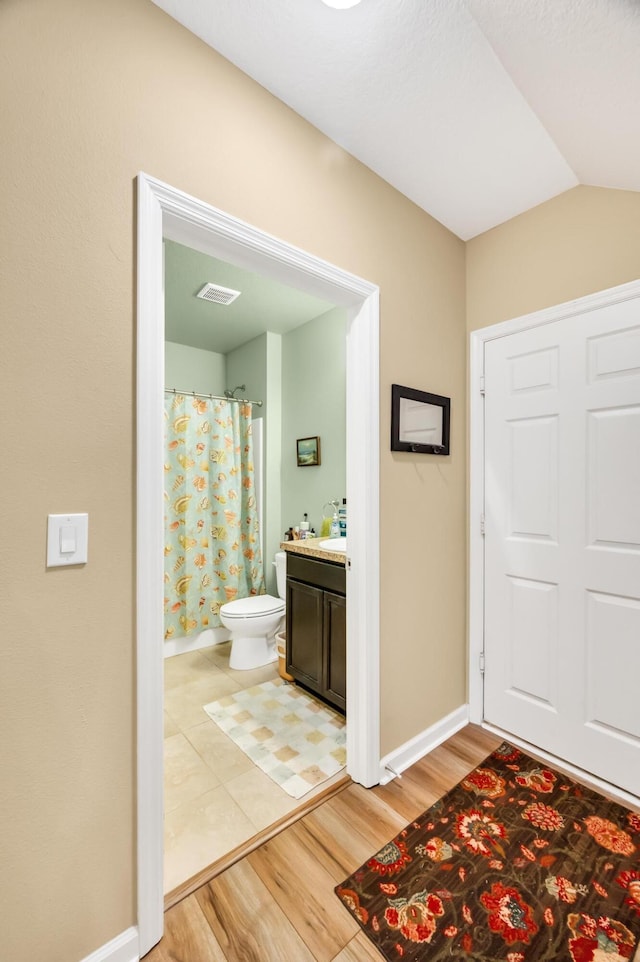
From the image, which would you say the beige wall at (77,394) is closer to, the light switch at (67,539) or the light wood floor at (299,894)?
the light switch at (67,539)

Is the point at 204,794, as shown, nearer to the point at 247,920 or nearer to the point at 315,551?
the point at 247,920

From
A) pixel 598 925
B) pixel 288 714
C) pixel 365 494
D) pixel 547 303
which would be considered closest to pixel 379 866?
pixel 598 925

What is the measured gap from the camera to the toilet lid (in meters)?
2.77

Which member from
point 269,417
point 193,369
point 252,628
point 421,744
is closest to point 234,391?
point 193,369

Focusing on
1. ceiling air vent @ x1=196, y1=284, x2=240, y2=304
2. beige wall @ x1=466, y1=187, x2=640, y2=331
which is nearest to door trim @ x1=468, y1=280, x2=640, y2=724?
beige wall @ x1=466, y1=187, x2=640, y2=331

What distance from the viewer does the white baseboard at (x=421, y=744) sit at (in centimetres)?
179

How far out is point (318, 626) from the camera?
2.32 m

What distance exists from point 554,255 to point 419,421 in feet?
3.14

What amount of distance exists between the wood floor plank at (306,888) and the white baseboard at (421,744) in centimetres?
45

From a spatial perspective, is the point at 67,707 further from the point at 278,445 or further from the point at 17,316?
the point at 278,445

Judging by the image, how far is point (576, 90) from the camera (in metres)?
1.29

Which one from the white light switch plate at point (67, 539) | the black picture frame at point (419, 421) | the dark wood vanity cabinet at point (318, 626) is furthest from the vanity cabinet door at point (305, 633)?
the white light switch plate at point (67, 539)

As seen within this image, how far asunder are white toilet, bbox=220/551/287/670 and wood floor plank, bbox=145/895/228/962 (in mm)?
1570

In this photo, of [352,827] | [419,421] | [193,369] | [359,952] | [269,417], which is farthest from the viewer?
[193,369]
